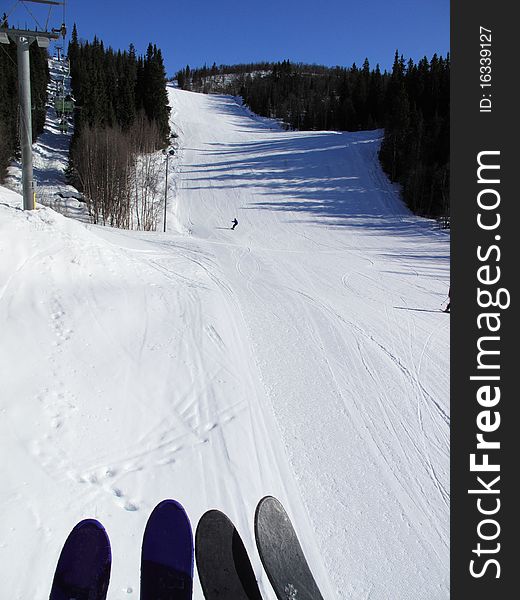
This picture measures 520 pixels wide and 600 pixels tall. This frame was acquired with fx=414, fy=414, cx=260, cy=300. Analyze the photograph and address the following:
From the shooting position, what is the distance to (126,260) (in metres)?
11.8

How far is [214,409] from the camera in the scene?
6047 millimetres

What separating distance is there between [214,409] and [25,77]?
952 cm

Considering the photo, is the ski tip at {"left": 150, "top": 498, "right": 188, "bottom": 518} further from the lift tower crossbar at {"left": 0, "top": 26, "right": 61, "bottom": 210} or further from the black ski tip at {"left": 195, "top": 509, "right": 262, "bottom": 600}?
the lift tower crossbar at {"left": 0, "top": 26, "right": 61, "bottom": 210}

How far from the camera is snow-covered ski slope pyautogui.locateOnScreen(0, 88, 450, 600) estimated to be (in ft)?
13.0

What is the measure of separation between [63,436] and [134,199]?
29372mm

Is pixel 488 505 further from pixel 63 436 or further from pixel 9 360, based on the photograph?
pixel 9 360

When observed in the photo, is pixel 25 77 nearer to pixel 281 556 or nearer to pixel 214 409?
pixel 214 409

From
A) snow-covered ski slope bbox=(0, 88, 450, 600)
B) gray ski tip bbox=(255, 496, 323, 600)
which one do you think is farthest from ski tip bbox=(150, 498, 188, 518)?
gray ski tip bbox=(255, 496, 323, 600)

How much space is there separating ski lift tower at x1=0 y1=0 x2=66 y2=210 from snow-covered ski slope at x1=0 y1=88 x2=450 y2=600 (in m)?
0.87

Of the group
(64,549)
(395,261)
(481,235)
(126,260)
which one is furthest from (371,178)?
(64,549)

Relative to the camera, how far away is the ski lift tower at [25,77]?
9906mm

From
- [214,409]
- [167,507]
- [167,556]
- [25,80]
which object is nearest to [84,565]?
[167,556]

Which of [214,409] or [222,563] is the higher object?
[214,409]

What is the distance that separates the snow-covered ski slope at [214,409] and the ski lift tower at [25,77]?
87 centimetres
